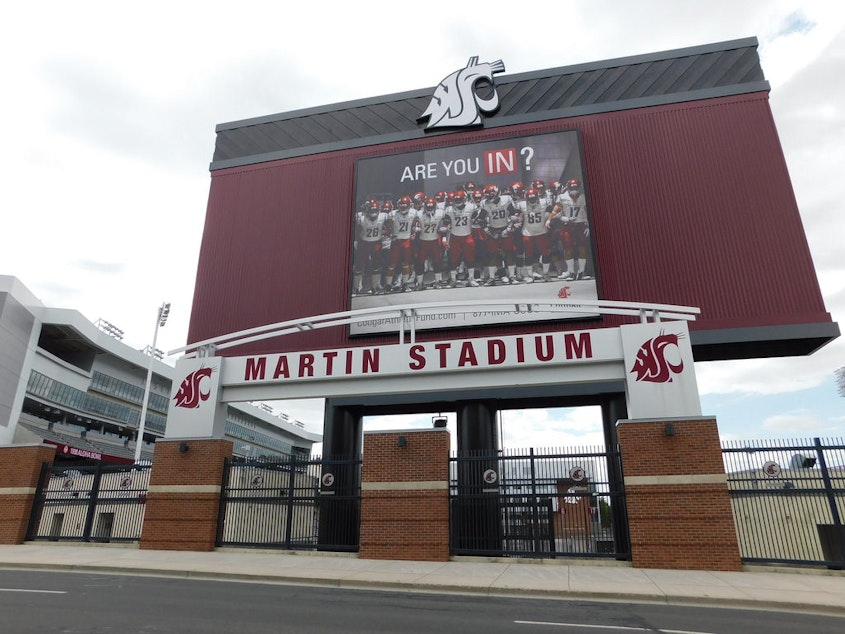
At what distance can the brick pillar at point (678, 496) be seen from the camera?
14000 mm

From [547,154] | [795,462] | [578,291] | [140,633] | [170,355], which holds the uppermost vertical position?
[547,154]

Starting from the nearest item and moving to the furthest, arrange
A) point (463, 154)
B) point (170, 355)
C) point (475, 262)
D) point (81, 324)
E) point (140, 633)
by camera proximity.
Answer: point (140, 633) < point (170, 355) < point (475, 262) < point (463, 154) < point (81, 324)

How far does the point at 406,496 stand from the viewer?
632 inches

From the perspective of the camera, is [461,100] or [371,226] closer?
[371,226]

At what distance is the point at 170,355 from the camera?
19781 millimetres

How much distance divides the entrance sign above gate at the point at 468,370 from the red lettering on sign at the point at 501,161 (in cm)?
1076

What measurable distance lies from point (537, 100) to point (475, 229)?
7.40m

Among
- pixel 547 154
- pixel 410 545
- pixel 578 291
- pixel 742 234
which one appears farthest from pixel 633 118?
pixel 410 545

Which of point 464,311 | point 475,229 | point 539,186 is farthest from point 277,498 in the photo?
point 539,186

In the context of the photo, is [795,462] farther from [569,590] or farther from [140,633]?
[140,633]

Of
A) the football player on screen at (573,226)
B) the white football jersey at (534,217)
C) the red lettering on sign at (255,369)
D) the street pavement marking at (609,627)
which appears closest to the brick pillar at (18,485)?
the red lettering on sign at (255,369)

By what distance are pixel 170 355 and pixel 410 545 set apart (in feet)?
34.6

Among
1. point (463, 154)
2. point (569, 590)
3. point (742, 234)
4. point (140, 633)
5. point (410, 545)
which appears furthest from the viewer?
point (463, 154)

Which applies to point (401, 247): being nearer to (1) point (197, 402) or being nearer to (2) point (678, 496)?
(1) point (197, 402)
